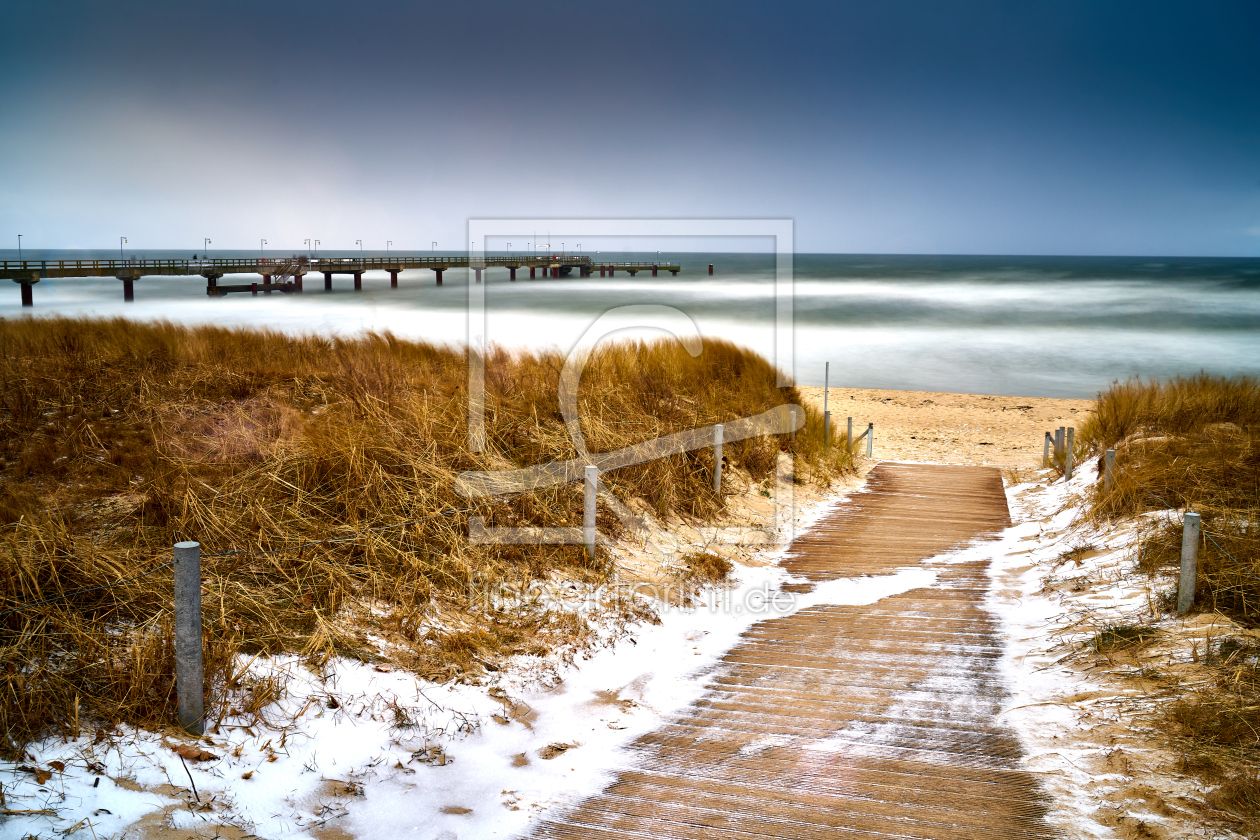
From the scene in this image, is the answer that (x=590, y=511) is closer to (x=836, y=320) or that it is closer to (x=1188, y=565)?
(x=1188, y=565)

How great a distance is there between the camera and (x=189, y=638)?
12.3ft

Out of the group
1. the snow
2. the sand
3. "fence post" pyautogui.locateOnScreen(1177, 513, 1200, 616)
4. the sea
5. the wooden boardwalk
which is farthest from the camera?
the sea

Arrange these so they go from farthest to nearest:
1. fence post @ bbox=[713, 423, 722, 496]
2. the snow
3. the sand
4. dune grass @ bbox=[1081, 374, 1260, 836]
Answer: the sand < fence post @ bbox=[713, 423, 722, 496] < dune grass @ bbox=[1081, 374, 1260, 836] < the snow

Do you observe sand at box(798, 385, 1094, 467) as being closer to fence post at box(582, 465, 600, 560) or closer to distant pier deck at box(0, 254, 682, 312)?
fence post at box(582, 465, 600, 560)

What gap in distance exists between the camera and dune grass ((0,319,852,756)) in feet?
14.2

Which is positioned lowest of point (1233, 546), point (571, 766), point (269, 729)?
point (571, 766)

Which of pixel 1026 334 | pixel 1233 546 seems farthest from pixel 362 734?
pixel 1026 334

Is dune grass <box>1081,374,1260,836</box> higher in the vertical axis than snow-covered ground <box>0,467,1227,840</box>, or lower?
higher

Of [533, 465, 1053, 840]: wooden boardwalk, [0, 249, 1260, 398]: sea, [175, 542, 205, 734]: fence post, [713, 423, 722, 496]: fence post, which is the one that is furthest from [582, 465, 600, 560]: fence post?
[0, 249, 1260, 398]: sea

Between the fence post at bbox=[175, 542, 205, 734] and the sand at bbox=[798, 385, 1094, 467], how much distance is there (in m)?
14.4

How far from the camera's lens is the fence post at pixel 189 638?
3678 mm

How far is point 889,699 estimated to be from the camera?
498cm

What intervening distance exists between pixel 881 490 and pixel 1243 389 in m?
4.99

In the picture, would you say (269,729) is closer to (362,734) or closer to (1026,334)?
(362,734)
